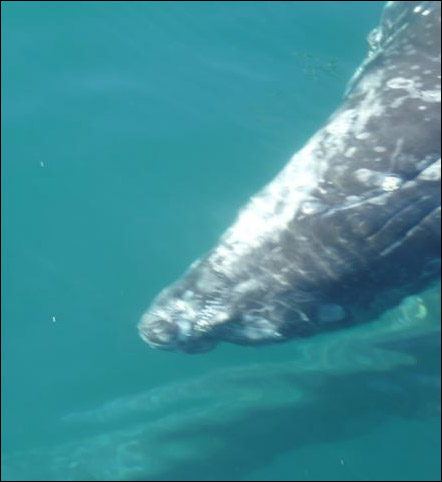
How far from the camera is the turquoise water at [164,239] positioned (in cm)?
1380

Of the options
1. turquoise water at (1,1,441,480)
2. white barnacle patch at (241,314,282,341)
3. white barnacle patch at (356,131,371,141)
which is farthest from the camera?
turquoise water at (1,1,441,480)

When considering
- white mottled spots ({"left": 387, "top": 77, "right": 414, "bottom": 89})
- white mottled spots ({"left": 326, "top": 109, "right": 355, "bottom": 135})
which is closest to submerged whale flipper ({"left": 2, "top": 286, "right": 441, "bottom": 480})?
white mottled spots ({"left": 326, "top": 109, "right": 355, "bottom": 135})

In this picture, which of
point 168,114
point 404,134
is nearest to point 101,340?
point 168,114

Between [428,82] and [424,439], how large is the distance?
7.50m

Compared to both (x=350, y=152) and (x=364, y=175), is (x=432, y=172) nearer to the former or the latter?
(x=364, y=175)

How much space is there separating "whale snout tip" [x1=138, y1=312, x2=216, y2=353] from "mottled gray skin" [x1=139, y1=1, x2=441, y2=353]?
0.03 metres

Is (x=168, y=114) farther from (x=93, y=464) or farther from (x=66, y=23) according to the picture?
(x=93, y=464)

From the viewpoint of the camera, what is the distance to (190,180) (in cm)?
1515

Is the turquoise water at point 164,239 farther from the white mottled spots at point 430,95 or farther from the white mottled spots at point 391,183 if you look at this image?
the white mottled spots at point 430,95

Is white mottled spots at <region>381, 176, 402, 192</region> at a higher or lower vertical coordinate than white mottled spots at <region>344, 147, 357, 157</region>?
lower

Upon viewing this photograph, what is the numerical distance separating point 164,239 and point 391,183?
6994mm

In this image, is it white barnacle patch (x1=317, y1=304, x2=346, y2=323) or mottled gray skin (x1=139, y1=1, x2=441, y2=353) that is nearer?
mottled gray skin (x1=139, y1=1, x2=441, y2=353)

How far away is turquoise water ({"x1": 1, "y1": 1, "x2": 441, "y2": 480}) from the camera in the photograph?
45.3 ft

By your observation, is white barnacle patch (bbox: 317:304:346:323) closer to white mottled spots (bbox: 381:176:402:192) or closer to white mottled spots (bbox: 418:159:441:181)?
white mottled spots (bbox: 381:176:402:192)
